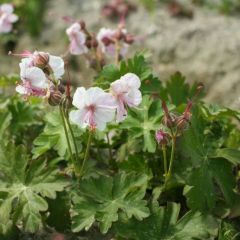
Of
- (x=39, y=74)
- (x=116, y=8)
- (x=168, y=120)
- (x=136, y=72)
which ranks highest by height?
(x=39, y=74)

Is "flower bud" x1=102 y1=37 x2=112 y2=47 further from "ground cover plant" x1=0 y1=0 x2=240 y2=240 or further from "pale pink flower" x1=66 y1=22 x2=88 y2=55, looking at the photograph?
"ground cover plant" x1=0 y1=0 x2=240 y2=240

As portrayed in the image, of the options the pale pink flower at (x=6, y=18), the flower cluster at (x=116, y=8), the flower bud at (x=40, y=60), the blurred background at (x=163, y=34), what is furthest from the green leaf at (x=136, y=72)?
the flower cluster at (x=116, y=8)

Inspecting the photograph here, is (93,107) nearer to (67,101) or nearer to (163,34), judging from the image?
(67,101)

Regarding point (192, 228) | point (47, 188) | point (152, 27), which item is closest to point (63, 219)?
point (47, 188)

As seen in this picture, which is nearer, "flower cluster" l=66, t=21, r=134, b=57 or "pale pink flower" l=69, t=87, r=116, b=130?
"pale pink flower" l=69, t=87, r=116, b=130

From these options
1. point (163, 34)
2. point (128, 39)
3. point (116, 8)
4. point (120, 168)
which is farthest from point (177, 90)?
point (116, 8)

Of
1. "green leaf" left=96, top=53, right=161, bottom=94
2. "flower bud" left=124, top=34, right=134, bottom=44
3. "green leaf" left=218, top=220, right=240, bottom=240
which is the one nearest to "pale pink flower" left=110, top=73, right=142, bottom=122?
"green leaf" left=96, top=53, right=161, bottom=94
